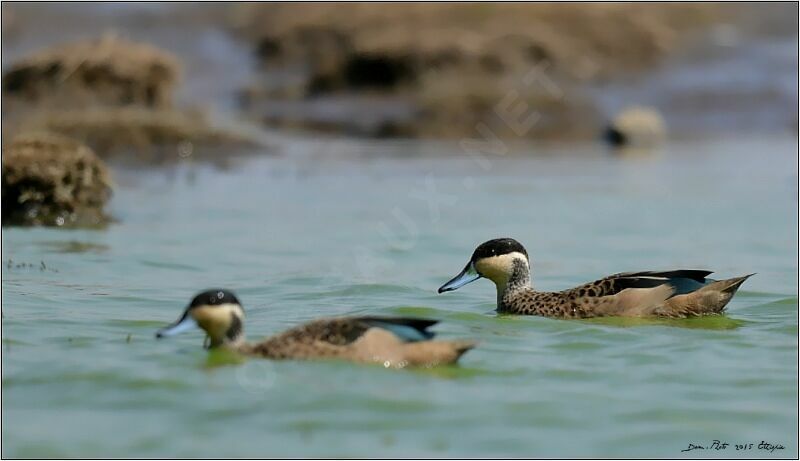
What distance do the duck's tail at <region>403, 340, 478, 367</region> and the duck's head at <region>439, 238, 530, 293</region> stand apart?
2.31m

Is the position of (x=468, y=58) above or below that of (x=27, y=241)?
above

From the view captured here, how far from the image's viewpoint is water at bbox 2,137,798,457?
7285 millimetres

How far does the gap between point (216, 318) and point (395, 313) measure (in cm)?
228

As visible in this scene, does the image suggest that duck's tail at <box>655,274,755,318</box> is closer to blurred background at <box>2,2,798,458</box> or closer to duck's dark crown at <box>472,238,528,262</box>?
blurred background at <box>2,2,798,458</box>

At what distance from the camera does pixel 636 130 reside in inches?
988

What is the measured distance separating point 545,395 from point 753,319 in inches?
108

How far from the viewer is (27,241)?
1373cm

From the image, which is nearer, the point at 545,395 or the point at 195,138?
the point at 545,395

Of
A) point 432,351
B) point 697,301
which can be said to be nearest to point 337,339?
point 432,351

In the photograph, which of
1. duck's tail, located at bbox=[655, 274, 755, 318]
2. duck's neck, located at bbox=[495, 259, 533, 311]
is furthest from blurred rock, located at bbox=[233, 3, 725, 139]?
duck's tail, located at bbox=[655, 274, 755, 318]

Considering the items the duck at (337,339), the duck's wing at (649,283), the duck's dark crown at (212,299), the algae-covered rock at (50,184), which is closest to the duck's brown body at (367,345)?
the duck at (337,339)

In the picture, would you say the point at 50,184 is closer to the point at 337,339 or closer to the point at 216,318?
the point at 216,318

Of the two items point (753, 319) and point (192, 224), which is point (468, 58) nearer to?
point (192, 224)

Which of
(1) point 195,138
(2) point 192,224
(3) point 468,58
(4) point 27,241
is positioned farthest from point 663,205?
(3) point 468,58
